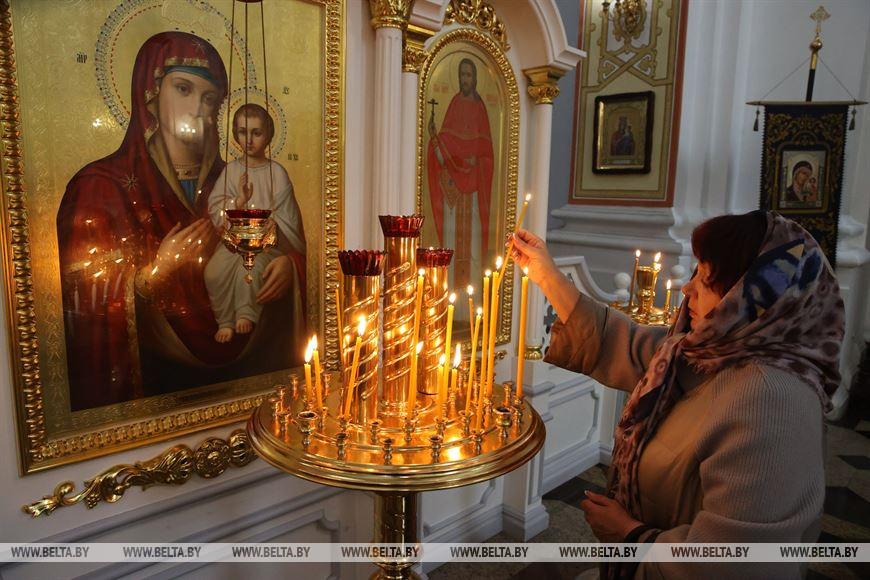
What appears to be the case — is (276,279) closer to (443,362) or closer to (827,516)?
(443,362)

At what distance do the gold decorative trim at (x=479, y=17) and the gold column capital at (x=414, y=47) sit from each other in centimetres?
22

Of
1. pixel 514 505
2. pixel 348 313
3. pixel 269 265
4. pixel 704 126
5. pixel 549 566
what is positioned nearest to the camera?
pixel 348 313

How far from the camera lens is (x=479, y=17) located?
7.63ft

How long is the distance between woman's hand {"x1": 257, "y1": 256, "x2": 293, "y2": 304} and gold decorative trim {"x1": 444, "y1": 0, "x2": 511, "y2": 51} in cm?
111

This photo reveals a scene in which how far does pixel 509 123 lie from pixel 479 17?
1.46 ft

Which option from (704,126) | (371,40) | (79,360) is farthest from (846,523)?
(79,360)

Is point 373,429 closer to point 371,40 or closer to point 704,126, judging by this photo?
point 371,40

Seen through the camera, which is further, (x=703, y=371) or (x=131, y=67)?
(x=131, y=67)

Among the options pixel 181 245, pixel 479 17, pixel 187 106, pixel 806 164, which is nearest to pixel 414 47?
pixel 479 17

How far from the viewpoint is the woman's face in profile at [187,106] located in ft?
4.89

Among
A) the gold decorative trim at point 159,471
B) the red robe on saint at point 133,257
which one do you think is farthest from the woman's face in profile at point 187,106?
the gold decorative trim at point 159,471

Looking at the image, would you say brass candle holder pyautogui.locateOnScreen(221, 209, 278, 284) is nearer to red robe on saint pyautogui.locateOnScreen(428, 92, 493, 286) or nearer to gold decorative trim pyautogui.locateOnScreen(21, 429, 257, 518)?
gold decorative trim pyautogui.locateOnScreen(21, 429, 257, 518)

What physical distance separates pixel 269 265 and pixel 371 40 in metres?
0.82

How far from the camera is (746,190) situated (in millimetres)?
5070
